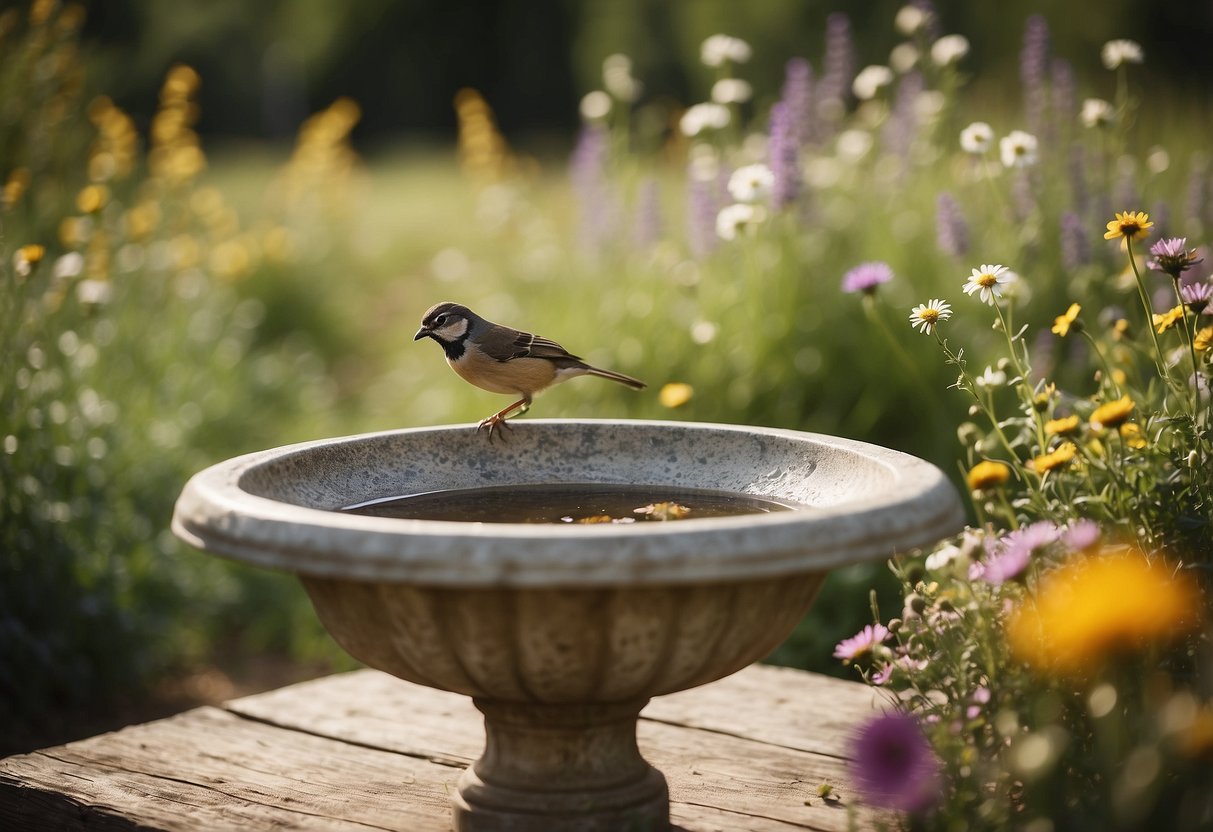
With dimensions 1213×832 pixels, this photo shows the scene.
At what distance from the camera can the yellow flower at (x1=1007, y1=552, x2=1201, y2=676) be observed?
1.82 m

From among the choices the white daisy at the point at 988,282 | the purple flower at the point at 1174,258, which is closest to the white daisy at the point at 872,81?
the white daisy at the point at 988,282

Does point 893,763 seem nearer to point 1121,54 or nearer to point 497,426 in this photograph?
point 497,426

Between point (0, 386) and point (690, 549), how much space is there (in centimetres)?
316

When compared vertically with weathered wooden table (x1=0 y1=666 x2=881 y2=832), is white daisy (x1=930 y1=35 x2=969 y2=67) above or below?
above

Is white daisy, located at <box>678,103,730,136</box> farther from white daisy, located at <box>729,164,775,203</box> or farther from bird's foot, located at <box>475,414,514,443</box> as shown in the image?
bird's foot, located at <box>475,414,514,443</box>

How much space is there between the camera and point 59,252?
6215 mm

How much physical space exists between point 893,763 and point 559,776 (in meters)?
0.91

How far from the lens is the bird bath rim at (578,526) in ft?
6.71

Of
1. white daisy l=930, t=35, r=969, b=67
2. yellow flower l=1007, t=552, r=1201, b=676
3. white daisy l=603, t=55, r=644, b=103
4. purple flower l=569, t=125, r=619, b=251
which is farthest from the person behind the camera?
purple flower l=569, t=125, r=619, b=251

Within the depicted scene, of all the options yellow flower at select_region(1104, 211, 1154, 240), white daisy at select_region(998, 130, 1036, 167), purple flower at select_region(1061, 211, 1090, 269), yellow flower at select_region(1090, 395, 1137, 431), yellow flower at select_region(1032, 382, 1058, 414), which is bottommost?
yellow flower at select_region(1032, 382, 1058, 414)

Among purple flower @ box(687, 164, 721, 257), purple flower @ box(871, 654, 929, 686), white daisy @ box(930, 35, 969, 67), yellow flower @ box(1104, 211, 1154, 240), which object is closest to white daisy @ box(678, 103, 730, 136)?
purple flower @ box(687, 164, 721, 257)

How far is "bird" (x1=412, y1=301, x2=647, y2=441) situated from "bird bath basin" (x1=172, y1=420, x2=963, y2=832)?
0.30 metres

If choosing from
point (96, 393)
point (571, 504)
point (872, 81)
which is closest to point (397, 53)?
point (96, 393)

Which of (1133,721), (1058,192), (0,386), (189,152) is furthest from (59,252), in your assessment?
(1133,721)
